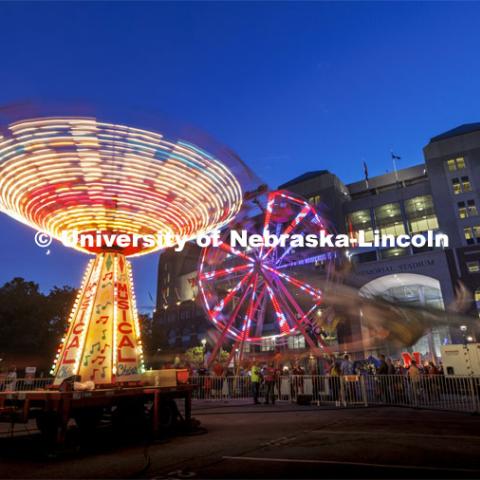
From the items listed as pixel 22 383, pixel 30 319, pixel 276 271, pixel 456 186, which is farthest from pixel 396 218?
pixel 22 383

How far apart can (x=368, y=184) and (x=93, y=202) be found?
214ft

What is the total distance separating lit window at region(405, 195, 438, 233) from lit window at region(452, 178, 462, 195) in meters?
3.82

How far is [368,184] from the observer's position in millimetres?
70750

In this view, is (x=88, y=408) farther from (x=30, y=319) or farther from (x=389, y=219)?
(x=389, y=219)

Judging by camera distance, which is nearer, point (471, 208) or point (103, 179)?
point (103, 179)

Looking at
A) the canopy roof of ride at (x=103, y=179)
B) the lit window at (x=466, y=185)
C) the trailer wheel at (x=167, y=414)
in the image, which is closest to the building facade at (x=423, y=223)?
the lit window at (x=466, y=185)

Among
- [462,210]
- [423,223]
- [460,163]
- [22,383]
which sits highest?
[460,163]

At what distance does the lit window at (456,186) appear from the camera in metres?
53.6

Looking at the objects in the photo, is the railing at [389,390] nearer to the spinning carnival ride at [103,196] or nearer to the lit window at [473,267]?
the spinning carnival ride at [103,196]

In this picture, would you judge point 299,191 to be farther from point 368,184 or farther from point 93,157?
point 93,157

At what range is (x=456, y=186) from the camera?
5391cm

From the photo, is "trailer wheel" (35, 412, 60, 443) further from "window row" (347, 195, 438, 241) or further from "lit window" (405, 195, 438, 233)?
"lit window" (405, 195, 438, 233)

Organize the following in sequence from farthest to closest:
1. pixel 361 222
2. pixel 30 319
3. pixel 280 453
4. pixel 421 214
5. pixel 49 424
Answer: pixel 361 222
pixel 421 214
pixel 30 319
pixel 49 424
pixel 280 453

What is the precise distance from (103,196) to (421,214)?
5526cm
